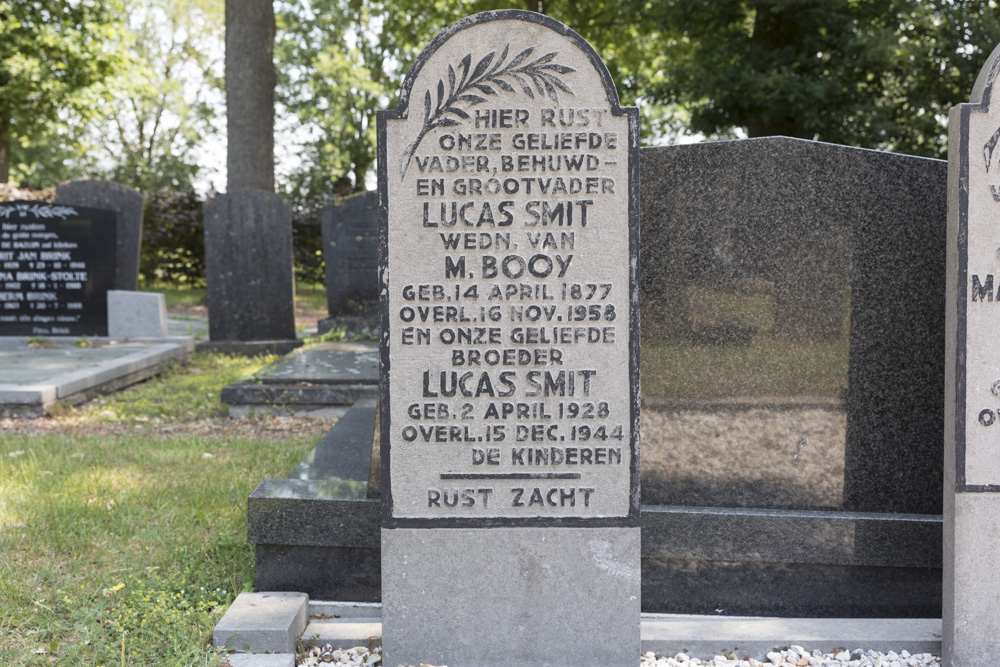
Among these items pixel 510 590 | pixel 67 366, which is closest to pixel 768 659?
pixel 510 590

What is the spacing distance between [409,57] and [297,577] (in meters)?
24.7

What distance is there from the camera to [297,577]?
11.2 ft

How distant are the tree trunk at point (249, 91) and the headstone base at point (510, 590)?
10049 mm

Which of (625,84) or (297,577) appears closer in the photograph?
(297,577)

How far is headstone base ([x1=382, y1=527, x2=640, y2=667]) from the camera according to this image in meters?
2.94

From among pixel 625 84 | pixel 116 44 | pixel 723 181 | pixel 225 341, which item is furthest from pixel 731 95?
pixel 116 44

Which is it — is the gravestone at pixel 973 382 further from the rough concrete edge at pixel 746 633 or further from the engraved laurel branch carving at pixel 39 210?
the engraved laurel branch carving at pixel 39 210

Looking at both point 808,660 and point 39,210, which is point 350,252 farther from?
point 808,660

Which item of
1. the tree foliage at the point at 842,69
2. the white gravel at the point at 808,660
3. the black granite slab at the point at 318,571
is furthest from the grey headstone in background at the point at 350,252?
the white gravel at the point at 808,660

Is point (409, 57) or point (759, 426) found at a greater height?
point (409, 57)

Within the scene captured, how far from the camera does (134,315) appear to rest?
10344 mm

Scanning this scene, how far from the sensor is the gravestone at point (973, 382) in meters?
2.81

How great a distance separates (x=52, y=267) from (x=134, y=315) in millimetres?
1039

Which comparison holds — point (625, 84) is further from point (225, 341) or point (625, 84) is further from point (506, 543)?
point (506, 543)
